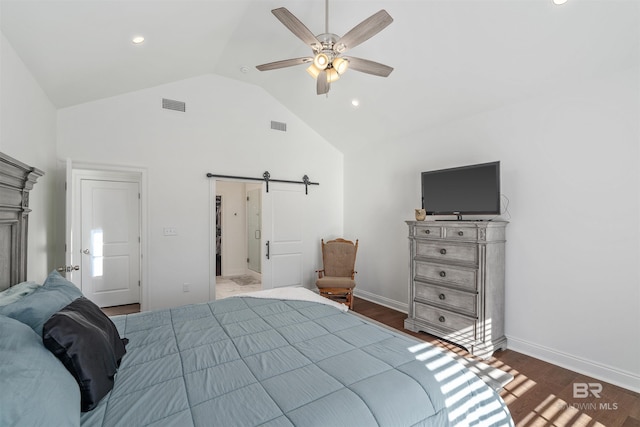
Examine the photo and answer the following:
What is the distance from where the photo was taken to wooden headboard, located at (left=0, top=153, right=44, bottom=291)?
1754 mm

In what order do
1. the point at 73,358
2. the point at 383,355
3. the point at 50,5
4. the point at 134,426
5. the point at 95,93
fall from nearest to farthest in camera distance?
the point at 134,426
the point at 73,358
the point at 383,355
the point at 50,5
the point at 95,93

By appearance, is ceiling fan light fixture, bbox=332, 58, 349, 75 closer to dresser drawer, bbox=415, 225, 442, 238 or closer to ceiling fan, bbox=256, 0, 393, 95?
ceiling fan, bbox=256, 0, 393, 95

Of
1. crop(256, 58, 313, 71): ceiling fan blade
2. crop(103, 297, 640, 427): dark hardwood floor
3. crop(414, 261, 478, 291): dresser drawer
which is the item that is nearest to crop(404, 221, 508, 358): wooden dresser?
crop(414, 261, 478, 291): dresser drawer

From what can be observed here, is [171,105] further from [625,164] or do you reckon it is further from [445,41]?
[625,164]

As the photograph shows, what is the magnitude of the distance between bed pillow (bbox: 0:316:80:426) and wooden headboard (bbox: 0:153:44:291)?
3.50 feet

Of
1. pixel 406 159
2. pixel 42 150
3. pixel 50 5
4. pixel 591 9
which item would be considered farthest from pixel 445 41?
pixel 42 150

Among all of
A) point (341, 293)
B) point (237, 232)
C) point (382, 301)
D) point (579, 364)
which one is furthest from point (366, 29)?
point (237, 232)

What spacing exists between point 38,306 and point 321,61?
2.36 metres

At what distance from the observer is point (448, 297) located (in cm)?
316

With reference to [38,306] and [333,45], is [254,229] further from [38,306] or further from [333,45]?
[38,306]

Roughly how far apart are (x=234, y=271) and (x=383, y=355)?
18.8ft

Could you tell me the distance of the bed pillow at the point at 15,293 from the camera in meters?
1.49

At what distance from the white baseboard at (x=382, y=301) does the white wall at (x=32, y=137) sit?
165 inches

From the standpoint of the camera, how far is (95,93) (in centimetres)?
329
